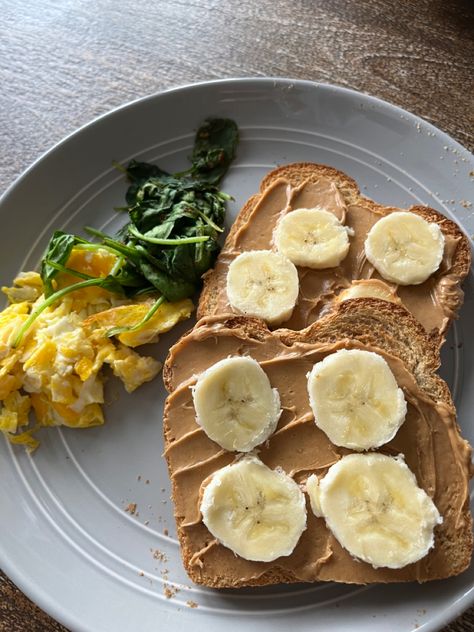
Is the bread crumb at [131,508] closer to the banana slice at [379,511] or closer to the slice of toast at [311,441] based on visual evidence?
the slice of toast at [311,441]

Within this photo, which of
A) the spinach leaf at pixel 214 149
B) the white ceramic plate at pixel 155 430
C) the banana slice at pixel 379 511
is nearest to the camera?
the banana slice at pixel 379 511

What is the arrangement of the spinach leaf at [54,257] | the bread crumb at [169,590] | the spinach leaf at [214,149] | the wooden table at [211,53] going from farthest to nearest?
the wooden table at [211,53], the spinach leaf at [214,149], the spinach leaf at [54,257], the bread crumb at [169,590]

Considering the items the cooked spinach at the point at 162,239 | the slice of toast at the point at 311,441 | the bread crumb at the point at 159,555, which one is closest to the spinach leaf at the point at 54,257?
the cooked spinach at the point at 162,239

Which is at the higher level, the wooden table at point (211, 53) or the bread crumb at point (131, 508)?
the wooden table at point (211, 53)

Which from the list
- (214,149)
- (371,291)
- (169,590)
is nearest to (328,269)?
(371,291)

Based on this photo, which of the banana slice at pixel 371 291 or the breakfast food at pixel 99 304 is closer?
the banana slice at pixel 371 291

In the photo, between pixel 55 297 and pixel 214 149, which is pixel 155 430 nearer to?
pixel 55 297

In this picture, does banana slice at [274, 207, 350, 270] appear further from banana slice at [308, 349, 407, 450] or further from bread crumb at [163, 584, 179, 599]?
bread crumb at [163, 584, 179, 599]

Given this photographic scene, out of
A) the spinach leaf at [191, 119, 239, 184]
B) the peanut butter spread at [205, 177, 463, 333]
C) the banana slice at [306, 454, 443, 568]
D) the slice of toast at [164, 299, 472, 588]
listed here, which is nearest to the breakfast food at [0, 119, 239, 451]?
the spinach leaf at [191, 119, 239, 184]
